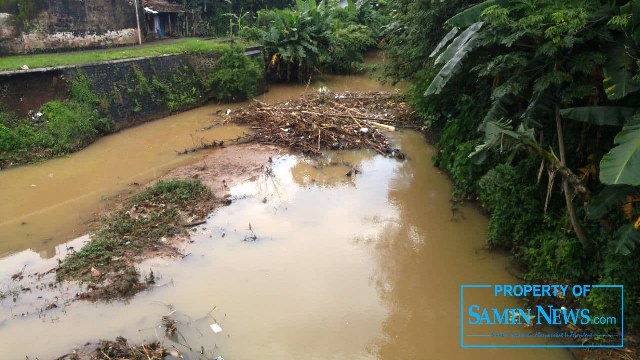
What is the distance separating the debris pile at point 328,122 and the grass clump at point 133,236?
3565 millimetres

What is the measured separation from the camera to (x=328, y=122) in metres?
12.1

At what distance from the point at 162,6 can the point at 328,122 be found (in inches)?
461

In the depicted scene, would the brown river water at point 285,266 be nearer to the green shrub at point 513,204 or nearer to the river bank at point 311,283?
the river bank at point 311,283

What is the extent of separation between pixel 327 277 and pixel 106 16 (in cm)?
1432

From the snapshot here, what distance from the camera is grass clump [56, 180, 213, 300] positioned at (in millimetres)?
5772

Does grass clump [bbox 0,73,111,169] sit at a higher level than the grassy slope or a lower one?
lower

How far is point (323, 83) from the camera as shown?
18609 mm

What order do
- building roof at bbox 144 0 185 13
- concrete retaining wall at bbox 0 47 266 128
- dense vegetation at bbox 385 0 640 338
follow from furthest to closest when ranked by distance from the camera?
building roof at bbox 144 0 185 13, concrete retaining wall at bbox 0 47 266 128, dense vegetation at bbox 385 0 640 338

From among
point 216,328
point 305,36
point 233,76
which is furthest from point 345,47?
point 216,328

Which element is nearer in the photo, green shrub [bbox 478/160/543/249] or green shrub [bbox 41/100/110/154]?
green shrub [bbox 478/160/543/249]

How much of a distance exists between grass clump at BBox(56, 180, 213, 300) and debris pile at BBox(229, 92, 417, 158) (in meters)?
3.57

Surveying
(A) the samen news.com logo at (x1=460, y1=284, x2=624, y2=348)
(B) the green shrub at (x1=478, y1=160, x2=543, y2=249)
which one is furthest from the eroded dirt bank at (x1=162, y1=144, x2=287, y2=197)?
(A) the samen news.com logo at (x1=460, y1=284, x2=624, y2=348)

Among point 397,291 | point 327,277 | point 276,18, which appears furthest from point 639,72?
point 276,18

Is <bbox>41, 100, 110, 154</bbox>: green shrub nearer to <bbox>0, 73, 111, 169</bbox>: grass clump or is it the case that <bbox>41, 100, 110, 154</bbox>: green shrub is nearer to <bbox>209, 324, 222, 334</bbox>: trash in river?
<bbox>0, 73, 111, 169</bbox>: grass clump
